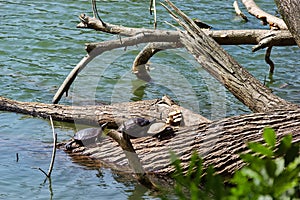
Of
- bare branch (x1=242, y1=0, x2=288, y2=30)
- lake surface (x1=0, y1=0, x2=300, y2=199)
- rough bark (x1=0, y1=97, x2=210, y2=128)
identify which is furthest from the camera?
bare branch (x1=242, y1=0, x2=288, y2=30)

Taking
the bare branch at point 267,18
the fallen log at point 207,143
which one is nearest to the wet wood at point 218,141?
the fallen log at point 207,143

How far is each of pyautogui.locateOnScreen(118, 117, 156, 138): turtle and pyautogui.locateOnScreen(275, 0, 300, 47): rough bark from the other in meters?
1.65

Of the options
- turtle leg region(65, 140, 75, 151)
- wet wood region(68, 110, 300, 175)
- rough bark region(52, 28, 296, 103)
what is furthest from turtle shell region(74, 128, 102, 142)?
rough bark region(52, 28, 296, 103)

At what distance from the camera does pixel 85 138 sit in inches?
245

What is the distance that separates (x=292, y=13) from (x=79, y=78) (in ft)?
13.6

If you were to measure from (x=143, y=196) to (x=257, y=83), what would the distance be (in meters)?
1.59

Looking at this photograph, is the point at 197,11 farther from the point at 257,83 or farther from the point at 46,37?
the point at 257,83

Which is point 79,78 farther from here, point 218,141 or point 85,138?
point 218,141

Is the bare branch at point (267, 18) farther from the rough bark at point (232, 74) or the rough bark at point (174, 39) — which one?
the rough bark at point (232, 74)

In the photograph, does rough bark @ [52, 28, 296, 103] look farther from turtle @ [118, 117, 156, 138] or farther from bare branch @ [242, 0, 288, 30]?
turtle @ [118, 117, 156, 138]

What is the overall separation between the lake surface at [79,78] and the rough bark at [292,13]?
76.2 inches

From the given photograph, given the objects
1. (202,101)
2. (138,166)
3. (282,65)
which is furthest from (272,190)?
(282,65)

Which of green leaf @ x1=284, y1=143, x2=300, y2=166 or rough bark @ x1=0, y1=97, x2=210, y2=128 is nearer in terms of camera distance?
green leaf @ x1=284, y1=143, x2=300, y2=166

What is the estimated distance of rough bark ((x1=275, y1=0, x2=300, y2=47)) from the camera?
5.45 metres
